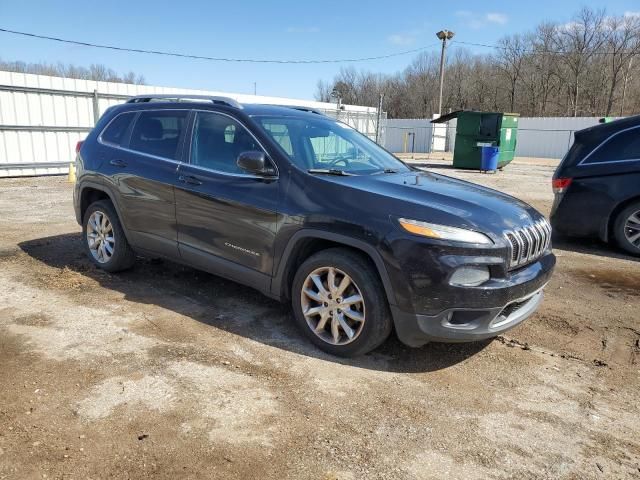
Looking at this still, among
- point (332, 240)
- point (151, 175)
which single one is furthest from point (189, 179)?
point (332, 240)

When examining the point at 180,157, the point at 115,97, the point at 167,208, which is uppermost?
the point at 115,97

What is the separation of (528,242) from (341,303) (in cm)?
136

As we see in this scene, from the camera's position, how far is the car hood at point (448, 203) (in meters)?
3.32

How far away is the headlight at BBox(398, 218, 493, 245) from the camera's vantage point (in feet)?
10.5

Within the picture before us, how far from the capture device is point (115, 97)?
52.7 ft

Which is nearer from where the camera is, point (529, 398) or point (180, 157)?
point (529, 398)

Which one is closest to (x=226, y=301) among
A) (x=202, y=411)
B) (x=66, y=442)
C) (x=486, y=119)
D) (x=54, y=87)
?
(x=202, y=411)

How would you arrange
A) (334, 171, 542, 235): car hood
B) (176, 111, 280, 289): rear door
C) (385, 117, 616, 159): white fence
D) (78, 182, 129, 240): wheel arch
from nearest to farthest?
1. (334, 171, 542, 235): car hood
2. (176, 111, 280, 289): rear door
3. (78, 182, 129, 240): wheel arch
4. (385, 117, 616, 159): white fence

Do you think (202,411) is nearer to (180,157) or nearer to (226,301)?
(226,301)

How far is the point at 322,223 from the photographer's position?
3.58m

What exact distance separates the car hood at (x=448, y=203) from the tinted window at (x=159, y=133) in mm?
1792

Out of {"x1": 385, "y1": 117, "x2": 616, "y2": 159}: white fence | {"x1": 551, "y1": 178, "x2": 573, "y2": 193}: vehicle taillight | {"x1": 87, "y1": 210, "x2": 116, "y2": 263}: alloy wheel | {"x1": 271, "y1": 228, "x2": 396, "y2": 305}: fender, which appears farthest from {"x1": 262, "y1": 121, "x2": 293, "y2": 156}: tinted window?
{"x1": 385, "y1": 117, "x2": 616, "y2": 159}: white fence

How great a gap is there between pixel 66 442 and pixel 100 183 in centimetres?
328

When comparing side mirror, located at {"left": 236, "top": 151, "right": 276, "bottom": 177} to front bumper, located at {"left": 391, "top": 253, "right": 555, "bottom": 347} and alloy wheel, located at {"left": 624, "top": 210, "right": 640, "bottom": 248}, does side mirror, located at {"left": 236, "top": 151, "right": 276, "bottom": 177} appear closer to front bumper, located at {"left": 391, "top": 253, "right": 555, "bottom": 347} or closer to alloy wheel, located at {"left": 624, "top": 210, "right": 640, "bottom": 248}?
front bumper, located at {"left": 391, "top": 253, "right": 555, "bottom": 347}
